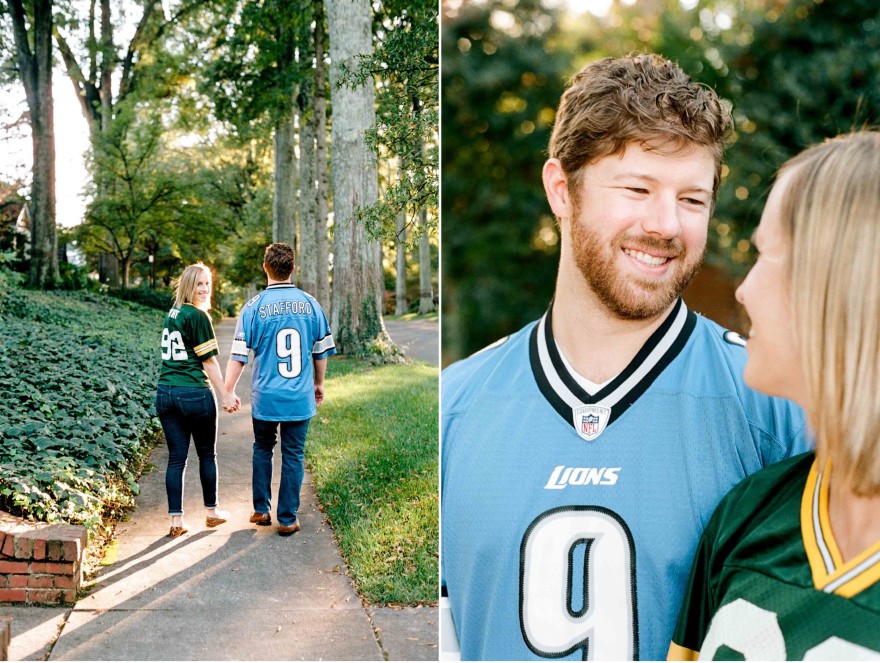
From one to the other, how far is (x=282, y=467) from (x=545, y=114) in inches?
78.9

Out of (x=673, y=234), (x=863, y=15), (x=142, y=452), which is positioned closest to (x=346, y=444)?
(x=142, y=452)

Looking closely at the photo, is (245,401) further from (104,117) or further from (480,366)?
(480,366)

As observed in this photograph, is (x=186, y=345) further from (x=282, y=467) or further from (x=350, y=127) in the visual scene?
(x=350, y=127)

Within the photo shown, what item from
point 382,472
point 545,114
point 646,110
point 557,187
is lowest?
point 382,472

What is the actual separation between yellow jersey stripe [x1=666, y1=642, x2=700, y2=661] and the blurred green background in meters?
2.49

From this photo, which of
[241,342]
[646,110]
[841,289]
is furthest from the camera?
[241,342]

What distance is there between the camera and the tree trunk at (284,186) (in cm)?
603

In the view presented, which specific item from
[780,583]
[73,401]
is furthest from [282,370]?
[780,583]

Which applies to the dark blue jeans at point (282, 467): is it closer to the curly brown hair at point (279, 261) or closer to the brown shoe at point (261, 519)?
the brown shoe at point (261, 519)

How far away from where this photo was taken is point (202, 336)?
3.06 meters

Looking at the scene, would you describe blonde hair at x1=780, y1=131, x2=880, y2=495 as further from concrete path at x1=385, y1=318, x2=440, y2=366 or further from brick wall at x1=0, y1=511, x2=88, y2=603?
concrete path at x1=385, y1=318, x2=440, y2=366

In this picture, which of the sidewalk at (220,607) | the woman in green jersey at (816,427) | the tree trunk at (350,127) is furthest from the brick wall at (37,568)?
the woman in green jersey at (816,427)

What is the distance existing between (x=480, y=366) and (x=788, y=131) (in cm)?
292

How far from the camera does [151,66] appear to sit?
3.64 m
